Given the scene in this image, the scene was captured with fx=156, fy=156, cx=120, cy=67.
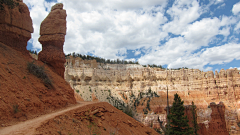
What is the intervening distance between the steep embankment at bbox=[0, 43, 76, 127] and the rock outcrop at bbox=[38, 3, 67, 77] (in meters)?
2.78

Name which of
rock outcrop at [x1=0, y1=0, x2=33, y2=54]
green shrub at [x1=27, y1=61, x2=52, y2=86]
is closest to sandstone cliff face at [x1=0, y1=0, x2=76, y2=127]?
rock outcrop at [x1=0, y1=0, x2=33, y2=54]

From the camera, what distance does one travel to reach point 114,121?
34.7ft

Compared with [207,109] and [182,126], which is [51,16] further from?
[207,109]

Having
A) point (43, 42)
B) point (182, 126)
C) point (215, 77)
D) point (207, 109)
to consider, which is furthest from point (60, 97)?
point (215, 77)

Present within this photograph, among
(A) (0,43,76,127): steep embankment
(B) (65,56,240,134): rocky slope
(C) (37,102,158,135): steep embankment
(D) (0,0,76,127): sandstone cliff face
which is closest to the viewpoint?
(C) (37,102,158,135): steep embankment

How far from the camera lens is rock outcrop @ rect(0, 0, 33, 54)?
11.6m

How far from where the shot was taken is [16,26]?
12.2 meters

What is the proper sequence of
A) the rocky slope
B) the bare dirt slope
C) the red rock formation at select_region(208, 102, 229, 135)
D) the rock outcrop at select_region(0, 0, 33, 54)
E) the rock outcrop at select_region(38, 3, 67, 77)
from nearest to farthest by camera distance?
the bare dirt slope, the rock outcrop at select_region(0, 0, 33, 54), the rock outcrop at select_region(38, 3, 67, 77), the red rock formation at select_region(208, 102, 229, 135), the rocky slope

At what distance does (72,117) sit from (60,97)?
369 centimetres

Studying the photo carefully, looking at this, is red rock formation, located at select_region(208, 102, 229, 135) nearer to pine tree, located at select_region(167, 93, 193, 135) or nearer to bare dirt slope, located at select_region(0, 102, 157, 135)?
pine tree, located at select_region(167, 93, 193, 135)

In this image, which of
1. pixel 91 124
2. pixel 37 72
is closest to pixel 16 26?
pixel 37 72

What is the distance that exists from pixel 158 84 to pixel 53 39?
179 ft

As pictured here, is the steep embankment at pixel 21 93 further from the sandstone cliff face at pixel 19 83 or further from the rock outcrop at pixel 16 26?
the rock outcrop at pixel 16 26

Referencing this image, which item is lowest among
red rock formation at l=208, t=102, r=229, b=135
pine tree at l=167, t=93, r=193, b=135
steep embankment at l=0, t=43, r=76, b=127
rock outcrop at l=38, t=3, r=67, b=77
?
red rock formation at l=208, t=102, r=229, b=135
